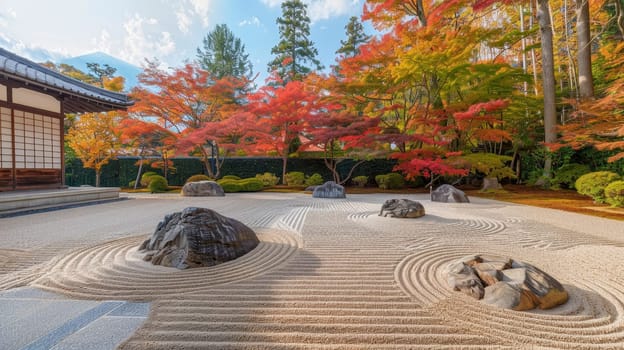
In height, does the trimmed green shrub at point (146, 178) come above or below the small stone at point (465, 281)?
above

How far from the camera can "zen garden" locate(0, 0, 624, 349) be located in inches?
55.3

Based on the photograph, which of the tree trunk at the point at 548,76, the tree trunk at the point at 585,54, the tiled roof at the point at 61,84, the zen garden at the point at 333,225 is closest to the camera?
the zen garden at the point at 333,225

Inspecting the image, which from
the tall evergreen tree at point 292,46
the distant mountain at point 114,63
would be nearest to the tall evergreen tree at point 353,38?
the tall evergreen tree at point 292,46

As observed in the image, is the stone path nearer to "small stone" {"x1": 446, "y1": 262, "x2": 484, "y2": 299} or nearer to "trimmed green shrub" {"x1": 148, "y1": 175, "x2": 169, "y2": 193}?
"small stone" {"x1": 446, "y1": 262, "x2": 484, "y2": 299}

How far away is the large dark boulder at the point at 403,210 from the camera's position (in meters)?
4.43

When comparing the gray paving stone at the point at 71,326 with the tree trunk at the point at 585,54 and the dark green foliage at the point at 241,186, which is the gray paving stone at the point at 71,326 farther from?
the tree trunk at the point at 585,54

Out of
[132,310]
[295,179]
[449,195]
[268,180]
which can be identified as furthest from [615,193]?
[268,180]

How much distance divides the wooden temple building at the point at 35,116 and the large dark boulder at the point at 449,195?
9.55 m

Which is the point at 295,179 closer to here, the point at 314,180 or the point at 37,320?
the point at 314,180

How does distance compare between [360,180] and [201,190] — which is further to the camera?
[360,180]

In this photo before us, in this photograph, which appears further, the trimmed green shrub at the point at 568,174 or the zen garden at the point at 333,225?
the trimmed green shrub at the point at 568,174

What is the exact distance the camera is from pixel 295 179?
11.3 metres

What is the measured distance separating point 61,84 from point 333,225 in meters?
7.36

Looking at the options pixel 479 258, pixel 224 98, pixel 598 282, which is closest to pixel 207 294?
pixel 479 258
